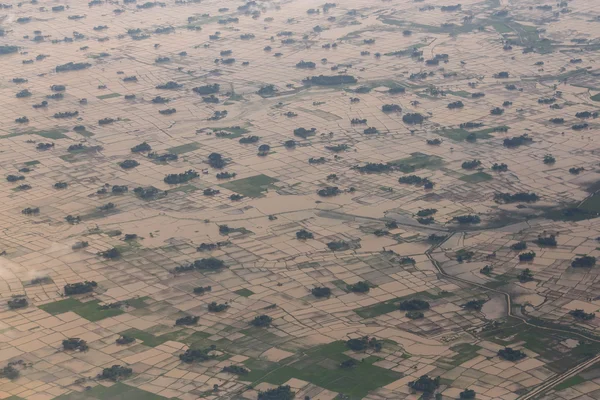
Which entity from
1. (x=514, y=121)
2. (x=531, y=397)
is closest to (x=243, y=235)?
(x=531, y=397)

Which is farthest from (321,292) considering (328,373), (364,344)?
(328,373)

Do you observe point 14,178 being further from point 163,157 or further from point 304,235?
point 304,235

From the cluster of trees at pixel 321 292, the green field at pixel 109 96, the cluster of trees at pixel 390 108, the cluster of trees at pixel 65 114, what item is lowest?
the cluster of trees at pixel 321 292

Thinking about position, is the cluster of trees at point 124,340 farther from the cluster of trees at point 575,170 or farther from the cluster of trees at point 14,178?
the cluster of trees at point 575,170

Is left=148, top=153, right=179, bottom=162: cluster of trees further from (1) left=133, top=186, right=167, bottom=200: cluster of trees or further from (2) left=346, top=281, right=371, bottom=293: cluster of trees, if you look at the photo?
(2) left=346, top=281, right=371, bottom=293: cluster of trees

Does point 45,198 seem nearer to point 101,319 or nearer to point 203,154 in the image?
point 203,154

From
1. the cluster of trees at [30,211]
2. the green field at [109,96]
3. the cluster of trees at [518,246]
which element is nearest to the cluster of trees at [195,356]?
the cluster of trees at [518,246]
